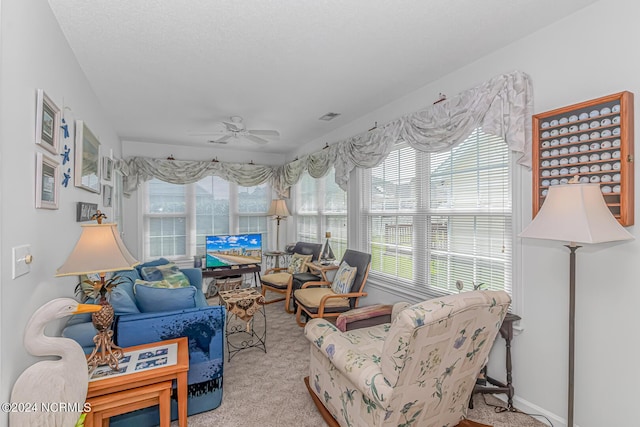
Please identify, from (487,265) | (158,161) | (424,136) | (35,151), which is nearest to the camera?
(35,151)

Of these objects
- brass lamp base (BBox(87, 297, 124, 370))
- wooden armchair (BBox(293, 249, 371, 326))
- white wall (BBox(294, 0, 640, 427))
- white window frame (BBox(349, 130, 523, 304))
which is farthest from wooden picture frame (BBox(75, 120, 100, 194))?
white wall (BBox(294, 0, 640, 427))

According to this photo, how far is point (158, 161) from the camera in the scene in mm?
5418

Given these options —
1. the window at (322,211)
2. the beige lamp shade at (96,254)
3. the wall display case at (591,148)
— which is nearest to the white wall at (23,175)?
the beige lamp shade at (96,254)

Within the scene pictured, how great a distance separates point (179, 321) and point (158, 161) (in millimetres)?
4058

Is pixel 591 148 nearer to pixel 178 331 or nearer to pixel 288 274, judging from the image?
pixel 178 331

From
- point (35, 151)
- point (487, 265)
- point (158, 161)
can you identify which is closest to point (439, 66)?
point (487, 265)

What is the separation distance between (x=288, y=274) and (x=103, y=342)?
3197mm

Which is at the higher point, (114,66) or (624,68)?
(114,66)

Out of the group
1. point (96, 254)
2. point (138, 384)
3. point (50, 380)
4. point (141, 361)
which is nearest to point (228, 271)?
point (141, 361)

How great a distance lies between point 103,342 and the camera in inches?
71.0

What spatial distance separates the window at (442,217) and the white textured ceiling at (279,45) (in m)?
0.78

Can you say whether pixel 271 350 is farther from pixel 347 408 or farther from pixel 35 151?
pixel 35 151

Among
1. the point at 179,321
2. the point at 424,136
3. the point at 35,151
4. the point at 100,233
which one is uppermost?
the point at 424,136

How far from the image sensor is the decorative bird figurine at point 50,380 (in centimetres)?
124
